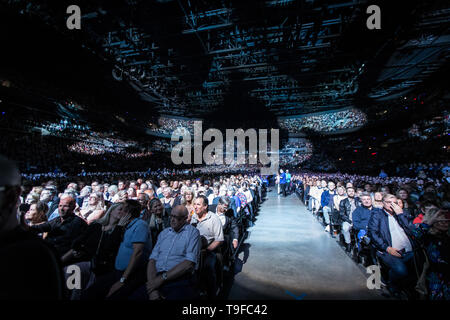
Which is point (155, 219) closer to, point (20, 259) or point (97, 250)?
point (97, 250)

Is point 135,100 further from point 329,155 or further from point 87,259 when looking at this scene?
point 329,155

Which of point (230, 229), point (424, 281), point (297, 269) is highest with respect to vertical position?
point (230, 229)

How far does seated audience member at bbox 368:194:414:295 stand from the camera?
2258 mm

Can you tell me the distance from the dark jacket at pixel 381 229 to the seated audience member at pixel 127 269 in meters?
2.76

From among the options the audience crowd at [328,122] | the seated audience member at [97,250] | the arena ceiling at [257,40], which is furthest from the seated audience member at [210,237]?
the audience crowd at [328,122]

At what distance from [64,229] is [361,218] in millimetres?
4025

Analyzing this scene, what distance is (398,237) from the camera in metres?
2.45

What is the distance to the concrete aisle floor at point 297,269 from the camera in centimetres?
250

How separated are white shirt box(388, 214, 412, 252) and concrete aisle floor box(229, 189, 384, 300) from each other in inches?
25.3

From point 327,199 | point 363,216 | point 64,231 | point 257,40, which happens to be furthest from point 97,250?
point 257,40

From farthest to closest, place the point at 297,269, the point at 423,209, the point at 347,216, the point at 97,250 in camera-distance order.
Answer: the point at 347,216 → the point at 297,269 → the point at 423,209 → the point at 97,250

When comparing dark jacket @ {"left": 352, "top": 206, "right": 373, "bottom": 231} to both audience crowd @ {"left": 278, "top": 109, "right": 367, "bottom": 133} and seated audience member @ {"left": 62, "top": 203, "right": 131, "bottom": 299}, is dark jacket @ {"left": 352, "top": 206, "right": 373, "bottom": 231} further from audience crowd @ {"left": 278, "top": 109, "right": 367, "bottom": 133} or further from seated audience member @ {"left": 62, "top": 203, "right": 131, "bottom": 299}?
audience crowd @ {"left": 278, "top": 109, "right": 367, "bottom": 133}

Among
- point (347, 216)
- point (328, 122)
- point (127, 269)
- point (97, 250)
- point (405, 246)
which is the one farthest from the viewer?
point (328, 122)

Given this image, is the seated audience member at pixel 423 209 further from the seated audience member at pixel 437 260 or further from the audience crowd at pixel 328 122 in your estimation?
the audience crowd at pixel 328 122
